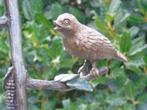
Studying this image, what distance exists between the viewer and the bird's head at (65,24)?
2.97 feet

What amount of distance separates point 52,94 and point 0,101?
0.63 feet

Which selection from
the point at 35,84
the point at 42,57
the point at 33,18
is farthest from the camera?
the point at 33,18

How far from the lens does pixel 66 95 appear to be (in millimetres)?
1924

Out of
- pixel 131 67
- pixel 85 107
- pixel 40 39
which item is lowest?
pixel 85 107

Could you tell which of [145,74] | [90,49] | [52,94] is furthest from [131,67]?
[90,49]

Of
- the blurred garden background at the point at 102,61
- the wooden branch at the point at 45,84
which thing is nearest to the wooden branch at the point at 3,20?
the wooden branch at the point at 45,84

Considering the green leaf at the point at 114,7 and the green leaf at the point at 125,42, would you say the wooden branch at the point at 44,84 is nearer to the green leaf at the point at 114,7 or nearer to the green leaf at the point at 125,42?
the green leaf at the point at 125,42

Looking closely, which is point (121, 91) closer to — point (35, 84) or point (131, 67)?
point (131, 67)

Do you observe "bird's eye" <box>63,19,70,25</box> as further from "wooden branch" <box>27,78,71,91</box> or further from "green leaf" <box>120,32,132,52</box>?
"green leaf" <box>120,32,132,52</box>

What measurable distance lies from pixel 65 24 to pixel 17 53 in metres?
0.10

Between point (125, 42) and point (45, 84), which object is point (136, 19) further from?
point (45, 84)

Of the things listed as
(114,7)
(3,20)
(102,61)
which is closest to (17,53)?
Result: (3,20)

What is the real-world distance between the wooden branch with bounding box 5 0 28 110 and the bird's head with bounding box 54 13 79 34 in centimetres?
7

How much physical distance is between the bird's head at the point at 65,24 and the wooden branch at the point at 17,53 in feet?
0.24
